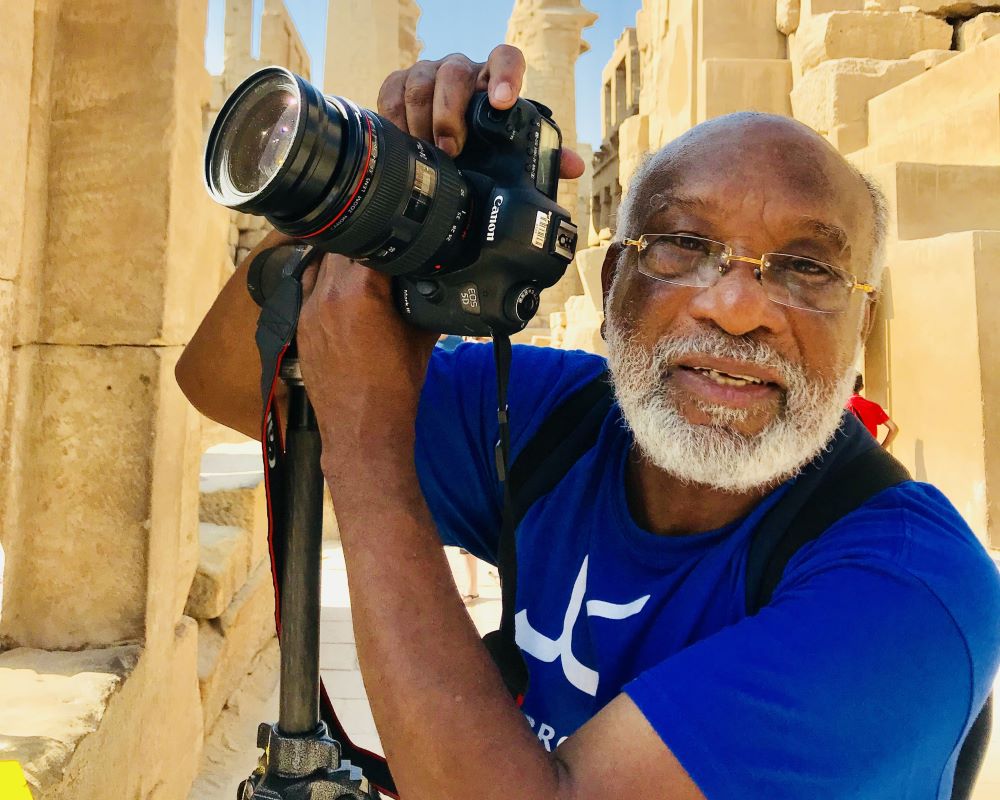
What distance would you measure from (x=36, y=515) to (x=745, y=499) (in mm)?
1501

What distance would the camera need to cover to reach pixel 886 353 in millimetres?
5805

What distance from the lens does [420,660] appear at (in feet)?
2.85

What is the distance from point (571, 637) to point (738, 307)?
51 cm

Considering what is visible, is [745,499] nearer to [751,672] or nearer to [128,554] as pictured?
[751,672]

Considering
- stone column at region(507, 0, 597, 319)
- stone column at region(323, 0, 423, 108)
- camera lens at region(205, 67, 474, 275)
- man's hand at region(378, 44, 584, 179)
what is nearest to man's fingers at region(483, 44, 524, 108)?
man's hand at region(378, 44, 584, 179)

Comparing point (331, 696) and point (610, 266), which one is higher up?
point (610, 266)

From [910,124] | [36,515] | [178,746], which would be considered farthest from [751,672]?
[910,124]

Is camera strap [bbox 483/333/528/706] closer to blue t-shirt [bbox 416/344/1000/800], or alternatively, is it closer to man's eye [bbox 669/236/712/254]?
blue t-shirt [bbox 416/344/1000/800]

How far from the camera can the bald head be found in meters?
1.25

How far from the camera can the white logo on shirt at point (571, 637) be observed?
1.10 m

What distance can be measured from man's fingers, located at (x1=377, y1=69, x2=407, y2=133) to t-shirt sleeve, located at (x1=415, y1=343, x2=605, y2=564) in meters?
0.44

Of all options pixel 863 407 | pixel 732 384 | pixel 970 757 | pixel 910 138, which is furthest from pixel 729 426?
pixel 910 138

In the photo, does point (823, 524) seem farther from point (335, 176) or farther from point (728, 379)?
point (335, 176)

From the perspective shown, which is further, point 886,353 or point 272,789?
point 886,353
